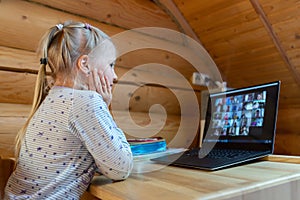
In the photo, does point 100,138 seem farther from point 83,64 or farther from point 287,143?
point 287,143

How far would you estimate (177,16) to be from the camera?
2.04m

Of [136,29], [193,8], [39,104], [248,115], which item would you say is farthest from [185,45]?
[39,104]

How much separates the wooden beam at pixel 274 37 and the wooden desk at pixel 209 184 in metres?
1.10

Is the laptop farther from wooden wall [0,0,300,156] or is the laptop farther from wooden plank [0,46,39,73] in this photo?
wooden plank [0,46,39,73]

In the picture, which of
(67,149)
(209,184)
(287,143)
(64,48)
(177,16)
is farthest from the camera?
(287,143)

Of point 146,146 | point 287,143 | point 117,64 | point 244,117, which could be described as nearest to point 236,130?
point 244,117

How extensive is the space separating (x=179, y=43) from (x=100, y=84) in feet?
4.20

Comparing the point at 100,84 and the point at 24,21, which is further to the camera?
the point at 24,21

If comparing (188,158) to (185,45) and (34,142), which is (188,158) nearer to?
(34,142)

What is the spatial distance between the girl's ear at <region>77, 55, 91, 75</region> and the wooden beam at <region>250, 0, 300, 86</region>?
1168 millimetres

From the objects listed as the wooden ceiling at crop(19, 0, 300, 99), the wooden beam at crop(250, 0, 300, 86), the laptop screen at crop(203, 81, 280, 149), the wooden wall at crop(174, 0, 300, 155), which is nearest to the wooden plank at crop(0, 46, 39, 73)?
the wooden ceiling at crop(19, 0, 300, 99)

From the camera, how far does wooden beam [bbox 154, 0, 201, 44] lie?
1988 mm

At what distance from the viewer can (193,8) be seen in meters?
1.92

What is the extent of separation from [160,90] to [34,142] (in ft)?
4.16
